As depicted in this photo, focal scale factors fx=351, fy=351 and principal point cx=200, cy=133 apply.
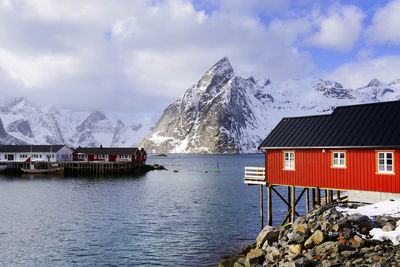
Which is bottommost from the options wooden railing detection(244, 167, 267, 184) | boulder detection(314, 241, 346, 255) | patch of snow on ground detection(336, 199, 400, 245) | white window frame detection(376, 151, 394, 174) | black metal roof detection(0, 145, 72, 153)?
boulder detection(314, 241, 346, 255)

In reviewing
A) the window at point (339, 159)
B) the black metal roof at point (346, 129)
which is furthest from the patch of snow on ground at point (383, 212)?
the window at point (339, 159)

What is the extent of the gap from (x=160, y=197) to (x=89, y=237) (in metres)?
27.5

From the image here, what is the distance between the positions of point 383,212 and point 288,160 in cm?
1107

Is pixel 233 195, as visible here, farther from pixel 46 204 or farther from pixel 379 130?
pixel 379 130

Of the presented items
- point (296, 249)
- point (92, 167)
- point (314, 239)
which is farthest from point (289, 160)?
Result: point (92, 167)

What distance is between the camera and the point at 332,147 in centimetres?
2869

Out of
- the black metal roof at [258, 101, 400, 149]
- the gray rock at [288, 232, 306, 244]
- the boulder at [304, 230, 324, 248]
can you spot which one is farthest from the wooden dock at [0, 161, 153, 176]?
the boulder at [304, 230, 324, 248]

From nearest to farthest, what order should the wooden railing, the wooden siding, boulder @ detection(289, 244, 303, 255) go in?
boulder @ detection(289, 244, 303, 255), the wooden siding, the wooden railing

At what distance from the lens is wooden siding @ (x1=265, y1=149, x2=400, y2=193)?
26.3 m

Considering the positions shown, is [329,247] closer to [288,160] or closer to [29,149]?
[288,160]

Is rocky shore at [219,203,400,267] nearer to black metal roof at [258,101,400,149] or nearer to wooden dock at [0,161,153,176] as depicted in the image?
black metal roof at [258,101,400,149]

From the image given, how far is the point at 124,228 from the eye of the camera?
36.8 meters

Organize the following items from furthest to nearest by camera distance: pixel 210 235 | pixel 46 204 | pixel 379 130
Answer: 1. pixel 46 204
2. pixel 210 235
3. pixel 379 130

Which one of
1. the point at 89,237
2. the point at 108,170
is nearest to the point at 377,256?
the point at 89,237
